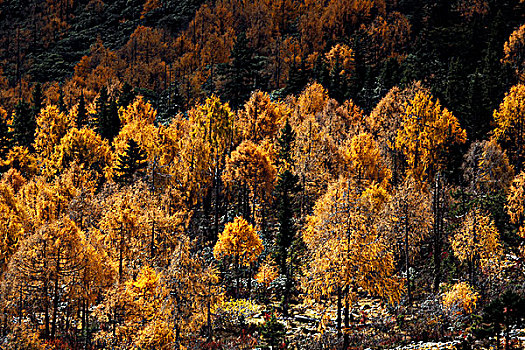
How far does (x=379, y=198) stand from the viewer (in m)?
35.4

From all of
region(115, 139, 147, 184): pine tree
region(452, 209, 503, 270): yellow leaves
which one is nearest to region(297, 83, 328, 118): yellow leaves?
region(115, 139, 147, 184): pine tree

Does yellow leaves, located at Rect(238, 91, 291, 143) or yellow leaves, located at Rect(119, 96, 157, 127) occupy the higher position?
yellow leaves, located at Rect(119, 96, 157, 127)

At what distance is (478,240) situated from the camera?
93.2 ft

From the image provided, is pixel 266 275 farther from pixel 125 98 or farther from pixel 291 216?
pixel 125 98

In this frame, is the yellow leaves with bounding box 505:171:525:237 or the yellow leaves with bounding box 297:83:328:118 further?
the yellow leaves with bounding box 297:83:328:118

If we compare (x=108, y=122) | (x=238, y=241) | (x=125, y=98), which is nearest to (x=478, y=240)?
(x=238, y=241)

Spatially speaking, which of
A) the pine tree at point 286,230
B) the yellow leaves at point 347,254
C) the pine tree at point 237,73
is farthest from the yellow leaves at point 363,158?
the pine tree at point 237,73

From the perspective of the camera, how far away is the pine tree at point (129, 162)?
4856cm

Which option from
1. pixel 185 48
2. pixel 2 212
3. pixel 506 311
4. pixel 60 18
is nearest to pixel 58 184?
pixel 2 212

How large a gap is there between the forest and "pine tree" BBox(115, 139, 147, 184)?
170 mm

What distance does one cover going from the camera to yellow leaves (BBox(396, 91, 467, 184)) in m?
37.5

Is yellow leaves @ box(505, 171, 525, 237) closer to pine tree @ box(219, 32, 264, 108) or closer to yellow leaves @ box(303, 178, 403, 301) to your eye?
yellow leaves @ box(303, 178, 403, 301)

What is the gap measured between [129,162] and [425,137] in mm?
29967

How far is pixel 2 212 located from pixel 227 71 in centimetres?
4731
